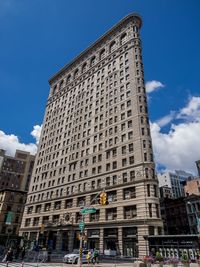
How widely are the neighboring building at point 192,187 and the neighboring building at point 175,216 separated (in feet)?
20.3

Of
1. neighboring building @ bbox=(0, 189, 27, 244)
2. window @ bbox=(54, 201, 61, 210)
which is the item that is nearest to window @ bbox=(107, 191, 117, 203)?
window @ bbox=(54, 201, 61, 210)

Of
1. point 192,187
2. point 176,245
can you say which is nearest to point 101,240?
point 176,245

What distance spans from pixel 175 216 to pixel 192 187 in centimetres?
1224

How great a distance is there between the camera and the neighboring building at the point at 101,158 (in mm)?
41281

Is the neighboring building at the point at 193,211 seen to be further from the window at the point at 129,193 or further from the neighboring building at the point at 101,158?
the window at the point at 129,193

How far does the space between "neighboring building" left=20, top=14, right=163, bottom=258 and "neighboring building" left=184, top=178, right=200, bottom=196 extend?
43.6 m

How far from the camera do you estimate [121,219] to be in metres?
41.3

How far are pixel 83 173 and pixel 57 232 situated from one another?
47.8 ft

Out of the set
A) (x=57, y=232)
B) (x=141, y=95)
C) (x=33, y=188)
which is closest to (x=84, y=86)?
(x=141, y=95)

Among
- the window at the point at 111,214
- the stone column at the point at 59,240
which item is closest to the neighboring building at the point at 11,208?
the stone column at the point at 59,240

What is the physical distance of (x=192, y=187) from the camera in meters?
80.3

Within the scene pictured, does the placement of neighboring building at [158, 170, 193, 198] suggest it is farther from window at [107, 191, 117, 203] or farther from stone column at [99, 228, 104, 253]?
stone column at [99, 228, 104, 253]

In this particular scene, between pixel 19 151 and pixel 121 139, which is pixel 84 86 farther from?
pixel 19 151

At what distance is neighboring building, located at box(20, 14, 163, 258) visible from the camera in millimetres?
41281
